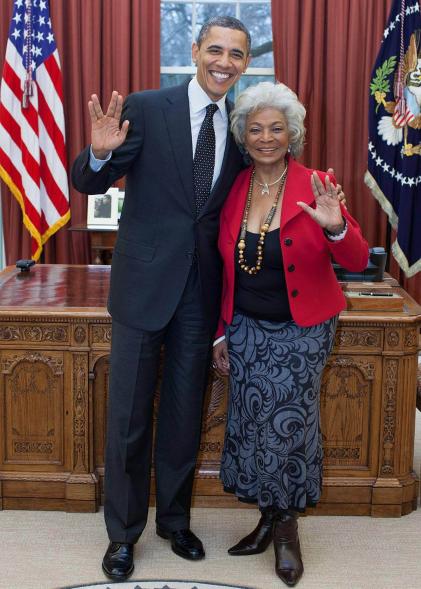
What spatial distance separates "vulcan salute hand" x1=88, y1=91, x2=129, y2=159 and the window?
408 centimetres

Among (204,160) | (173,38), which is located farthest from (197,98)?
(173,38)

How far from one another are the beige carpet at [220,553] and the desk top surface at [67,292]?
0.79 metres

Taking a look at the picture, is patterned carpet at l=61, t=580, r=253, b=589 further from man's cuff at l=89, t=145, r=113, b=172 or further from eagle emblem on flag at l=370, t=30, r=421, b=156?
eagle emblem on flag at l=370, t=30, r=421, b=156

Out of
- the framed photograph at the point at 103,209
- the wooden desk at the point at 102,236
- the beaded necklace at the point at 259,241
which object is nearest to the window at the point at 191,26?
the framed photograph at the point at 103,209

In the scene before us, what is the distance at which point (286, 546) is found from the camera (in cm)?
280

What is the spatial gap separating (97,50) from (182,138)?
12.4ft

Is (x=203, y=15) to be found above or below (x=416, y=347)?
above

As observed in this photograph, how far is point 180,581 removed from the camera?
2.72 meters

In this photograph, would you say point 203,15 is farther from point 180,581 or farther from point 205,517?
point 180,581

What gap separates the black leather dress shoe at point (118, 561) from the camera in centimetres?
274

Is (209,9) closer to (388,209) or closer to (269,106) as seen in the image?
(388,209)

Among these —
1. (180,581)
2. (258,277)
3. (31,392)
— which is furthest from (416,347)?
(31,392)

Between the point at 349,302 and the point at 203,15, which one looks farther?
the point at 203,15

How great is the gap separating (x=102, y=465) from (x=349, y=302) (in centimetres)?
113
